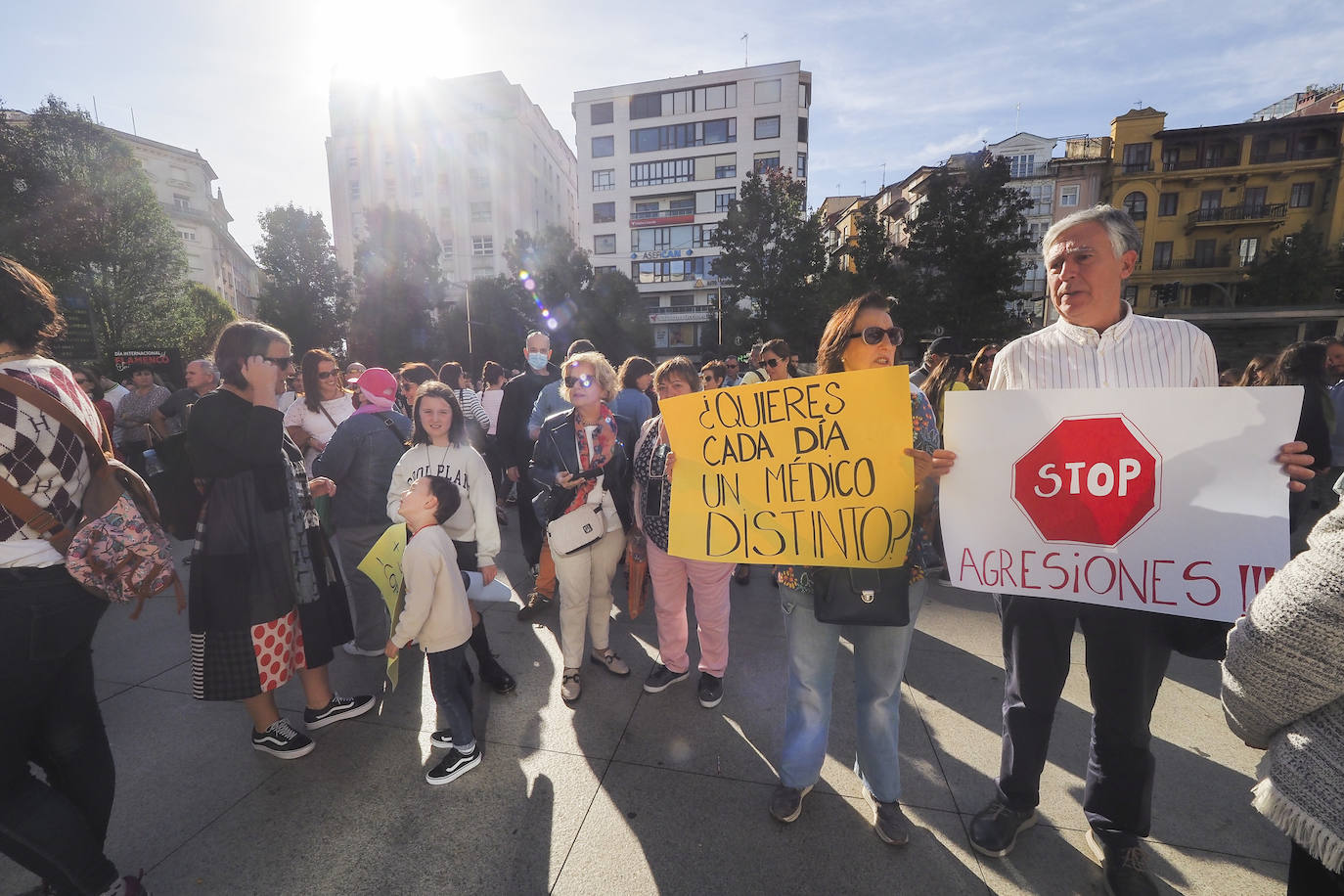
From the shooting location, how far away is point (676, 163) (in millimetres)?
44750

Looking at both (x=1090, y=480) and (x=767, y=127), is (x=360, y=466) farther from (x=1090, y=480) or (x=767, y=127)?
(x=767, y=127)

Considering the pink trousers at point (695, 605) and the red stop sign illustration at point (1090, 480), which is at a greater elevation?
the red stop sign illustration at point (1090, 480)

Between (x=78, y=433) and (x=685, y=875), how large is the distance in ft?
8.84

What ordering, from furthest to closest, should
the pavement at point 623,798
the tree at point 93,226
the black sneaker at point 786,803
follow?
the tree at point 93,226 < the black sneaker at point 786,803 < the pavement at point 623,798

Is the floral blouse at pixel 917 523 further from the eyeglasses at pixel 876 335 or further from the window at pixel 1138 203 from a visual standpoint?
the window at pixel 1138 203

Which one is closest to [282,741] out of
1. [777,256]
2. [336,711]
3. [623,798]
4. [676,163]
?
[336,711]

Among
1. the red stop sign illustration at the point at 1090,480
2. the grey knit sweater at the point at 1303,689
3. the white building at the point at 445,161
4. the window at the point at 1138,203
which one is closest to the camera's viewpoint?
the grey knit sweater at the point at 1303,689

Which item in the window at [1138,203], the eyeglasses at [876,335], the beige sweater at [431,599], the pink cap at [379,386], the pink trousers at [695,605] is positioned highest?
the window at [1138,203]

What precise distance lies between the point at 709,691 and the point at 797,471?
1.72 metres

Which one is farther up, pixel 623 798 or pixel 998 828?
pixel 998 828

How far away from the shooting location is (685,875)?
85.0 inches

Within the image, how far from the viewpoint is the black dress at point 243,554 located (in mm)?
2529

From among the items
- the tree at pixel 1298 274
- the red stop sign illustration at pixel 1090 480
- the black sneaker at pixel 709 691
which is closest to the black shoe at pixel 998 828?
the red stop sign illustration at pixel 1090 480

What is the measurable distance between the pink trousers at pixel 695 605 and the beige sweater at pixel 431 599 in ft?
3.67
